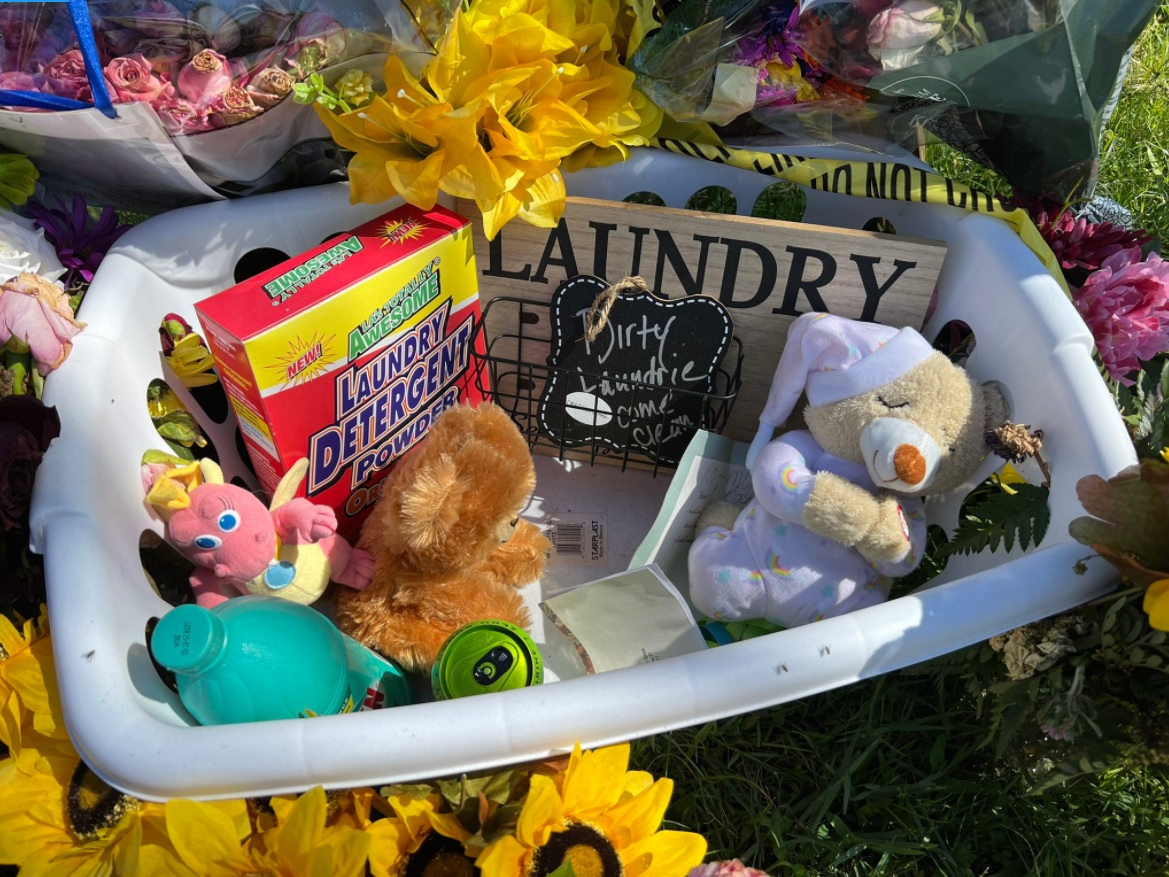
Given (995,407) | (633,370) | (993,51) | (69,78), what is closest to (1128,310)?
(995,407)

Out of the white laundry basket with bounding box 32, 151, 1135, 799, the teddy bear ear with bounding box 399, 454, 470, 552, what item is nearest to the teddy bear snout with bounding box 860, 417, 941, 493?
the white laundry basket with bounding box 32, 151, 1135, 799

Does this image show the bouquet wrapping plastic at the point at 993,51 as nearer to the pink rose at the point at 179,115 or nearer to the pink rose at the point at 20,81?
the pink rose at the point at 179,115

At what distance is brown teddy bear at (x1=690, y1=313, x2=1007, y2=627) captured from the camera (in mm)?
972

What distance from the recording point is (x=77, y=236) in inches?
42.2

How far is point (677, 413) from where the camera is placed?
125 cm

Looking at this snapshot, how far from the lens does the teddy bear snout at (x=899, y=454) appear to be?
93 cm

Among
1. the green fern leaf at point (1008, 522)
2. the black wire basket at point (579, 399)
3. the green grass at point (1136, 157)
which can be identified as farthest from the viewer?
the green grass at point (1136, 157)

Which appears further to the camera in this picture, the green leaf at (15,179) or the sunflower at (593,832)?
the green leaf at (15,179)

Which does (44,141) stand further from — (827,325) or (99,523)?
(827,325)

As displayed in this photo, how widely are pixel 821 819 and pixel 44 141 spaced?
1301 mm

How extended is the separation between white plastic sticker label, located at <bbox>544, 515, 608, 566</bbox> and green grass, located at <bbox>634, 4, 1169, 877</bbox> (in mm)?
280

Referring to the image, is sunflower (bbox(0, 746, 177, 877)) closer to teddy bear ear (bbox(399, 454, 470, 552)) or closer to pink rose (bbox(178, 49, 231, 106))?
teddy bear ear (bbox(399, 454, 470, 552))

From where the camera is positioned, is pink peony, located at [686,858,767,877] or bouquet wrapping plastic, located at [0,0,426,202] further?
bouquet wrapping plastic, located at [0,0,426,202]

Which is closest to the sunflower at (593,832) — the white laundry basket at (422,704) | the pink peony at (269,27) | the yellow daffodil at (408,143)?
the white laundry basket at (422,704)
